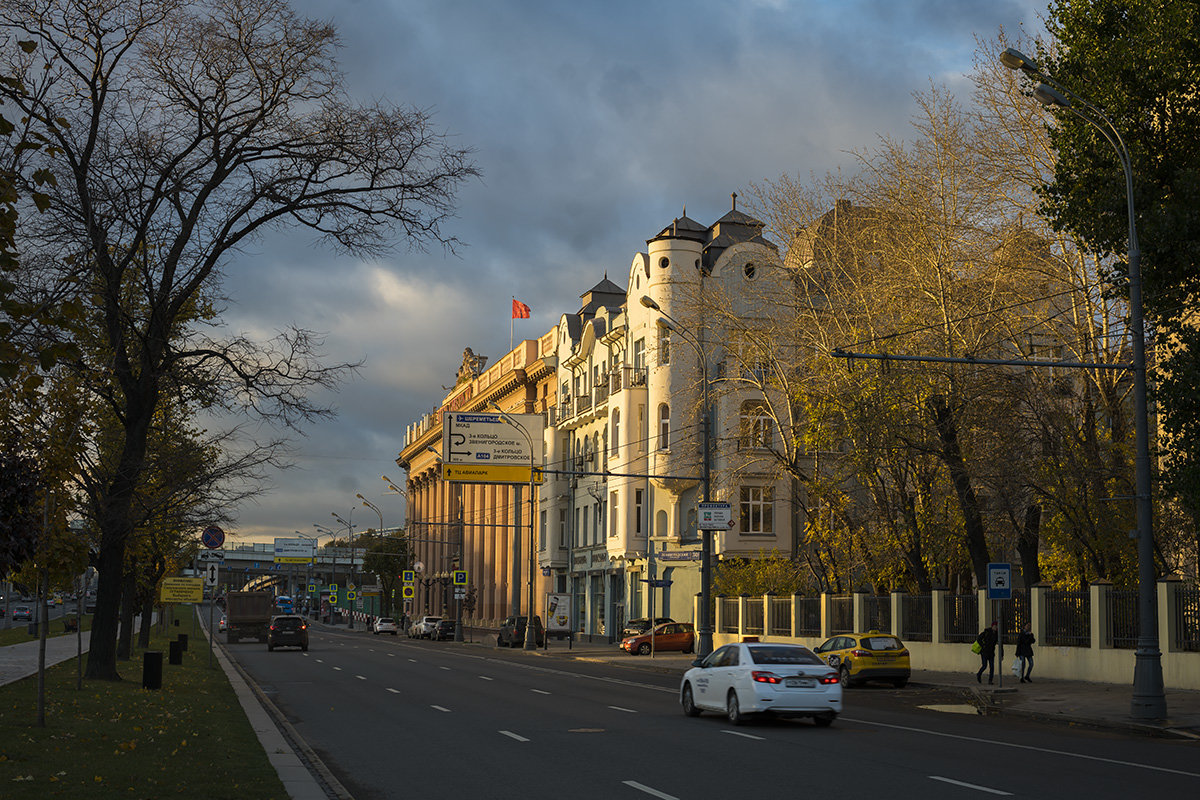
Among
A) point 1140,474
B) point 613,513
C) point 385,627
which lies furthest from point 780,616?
point 385,627

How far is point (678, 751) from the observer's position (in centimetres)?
1683

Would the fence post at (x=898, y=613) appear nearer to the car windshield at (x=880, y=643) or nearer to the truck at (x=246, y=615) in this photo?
the car windshield at (x=880, y=643)

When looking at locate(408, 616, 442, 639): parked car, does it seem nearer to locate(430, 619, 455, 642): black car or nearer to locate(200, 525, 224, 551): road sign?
locate(430, 619, 455, 642): black car

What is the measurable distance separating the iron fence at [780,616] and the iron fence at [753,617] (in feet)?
3.84

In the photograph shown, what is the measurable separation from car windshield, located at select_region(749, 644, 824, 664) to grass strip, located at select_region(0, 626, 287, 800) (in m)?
8.12

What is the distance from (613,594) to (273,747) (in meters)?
53.5

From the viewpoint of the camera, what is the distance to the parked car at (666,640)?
54.2 m

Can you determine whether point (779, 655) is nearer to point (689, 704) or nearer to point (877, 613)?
point (689, 704)

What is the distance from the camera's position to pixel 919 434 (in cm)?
3706

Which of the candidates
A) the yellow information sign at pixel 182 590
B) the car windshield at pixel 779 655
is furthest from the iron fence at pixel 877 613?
the car windshield at pixel 779 655

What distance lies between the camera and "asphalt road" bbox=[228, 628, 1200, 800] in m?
13.3

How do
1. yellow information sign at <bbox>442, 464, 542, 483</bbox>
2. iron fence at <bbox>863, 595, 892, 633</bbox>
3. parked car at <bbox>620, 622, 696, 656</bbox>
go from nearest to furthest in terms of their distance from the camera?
iron fence at <bbox>863, 595, 892, 633</bbox>
parked car at <bbox>620, 622, 696, 656</bbox>
yellow information sign at <bbox>442, 464, 542, 483</bbox>

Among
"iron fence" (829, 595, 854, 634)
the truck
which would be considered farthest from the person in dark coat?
the truck

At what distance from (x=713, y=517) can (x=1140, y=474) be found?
2000 cm
